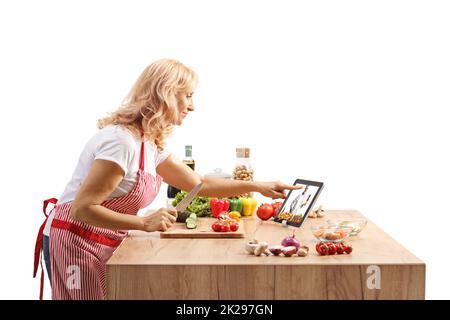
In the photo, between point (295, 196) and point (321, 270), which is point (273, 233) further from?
point (321, 270)

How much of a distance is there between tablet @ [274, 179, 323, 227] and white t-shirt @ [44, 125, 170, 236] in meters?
0.91

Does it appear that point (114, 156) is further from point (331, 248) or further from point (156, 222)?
point (331, 248)

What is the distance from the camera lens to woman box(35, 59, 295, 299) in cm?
409

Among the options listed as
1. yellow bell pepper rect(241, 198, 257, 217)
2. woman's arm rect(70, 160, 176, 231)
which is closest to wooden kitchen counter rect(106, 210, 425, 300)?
woman's arm rect(70, 160, 176, 231)

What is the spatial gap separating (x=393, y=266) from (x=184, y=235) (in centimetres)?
119

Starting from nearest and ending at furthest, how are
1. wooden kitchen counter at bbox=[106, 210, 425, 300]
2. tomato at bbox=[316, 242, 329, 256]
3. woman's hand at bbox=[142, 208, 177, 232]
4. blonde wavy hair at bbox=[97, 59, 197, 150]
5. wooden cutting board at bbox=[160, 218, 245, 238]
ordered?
1. wooden kitchen counter at bbox=[106, 210, 425, 300]
2. tomato at bbox=[316, 242, 329, 256]
3. woman's hand at bbox=[142, 208, 177, 232]
4. blonde wavy hair at bbox=[97, 59, 197, 150]
5. wooden cutting board at bbox=[160, 218, 245, 238]

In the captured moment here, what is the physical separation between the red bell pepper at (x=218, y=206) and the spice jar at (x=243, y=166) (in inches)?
14.4

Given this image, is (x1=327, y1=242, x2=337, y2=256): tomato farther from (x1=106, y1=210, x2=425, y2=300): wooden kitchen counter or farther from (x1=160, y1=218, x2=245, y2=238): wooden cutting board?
(x1=160, y1=218, x2=245, y2=238): wooden cutting board

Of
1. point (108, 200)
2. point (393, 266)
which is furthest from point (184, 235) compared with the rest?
point (393, 266)

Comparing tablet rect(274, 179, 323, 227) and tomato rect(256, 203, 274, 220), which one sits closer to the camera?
tablet rect(274, 179, 323, 227)

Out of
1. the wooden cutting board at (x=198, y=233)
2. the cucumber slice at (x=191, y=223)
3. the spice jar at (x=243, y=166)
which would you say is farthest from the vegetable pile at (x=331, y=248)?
the spice jar at (x=243, y=166)

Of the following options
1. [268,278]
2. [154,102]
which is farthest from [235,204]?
[268,278]

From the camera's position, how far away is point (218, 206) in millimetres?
5117
